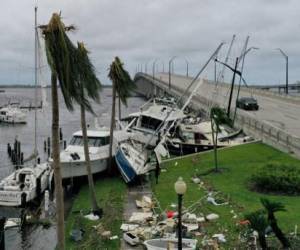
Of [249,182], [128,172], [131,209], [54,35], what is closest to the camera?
[54,35]

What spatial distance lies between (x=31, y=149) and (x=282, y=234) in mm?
49966

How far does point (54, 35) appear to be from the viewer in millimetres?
17219

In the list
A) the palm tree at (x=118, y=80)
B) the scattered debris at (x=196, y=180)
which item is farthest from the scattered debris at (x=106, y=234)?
the palm tree at (x=118, y=80)

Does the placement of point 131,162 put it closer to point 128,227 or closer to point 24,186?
point 24,186

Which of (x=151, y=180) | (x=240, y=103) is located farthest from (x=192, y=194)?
(x=240, y=103)

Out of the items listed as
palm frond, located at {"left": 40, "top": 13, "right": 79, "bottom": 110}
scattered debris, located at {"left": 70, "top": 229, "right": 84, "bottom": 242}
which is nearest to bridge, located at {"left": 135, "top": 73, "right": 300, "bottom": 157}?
scattered debris, located at {"left": 70, "top": 229, "right": 84, "bottom": 242}

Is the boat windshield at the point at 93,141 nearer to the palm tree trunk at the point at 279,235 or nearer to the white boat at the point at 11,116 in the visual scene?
the palm tree trunk at the point at 279,235

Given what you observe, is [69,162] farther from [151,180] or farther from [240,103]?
[240,103]

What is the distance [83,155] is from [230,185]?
33.6 feet

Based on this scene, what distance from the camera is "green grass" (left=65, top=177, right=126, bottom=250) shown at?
2231 centimetres

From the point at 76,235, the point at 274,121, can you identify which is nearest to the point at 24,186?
the point at 76,235

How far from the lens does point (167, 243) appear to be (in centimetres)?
1997

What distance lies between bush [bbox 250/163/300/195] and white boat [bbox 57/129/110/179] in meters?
11.0

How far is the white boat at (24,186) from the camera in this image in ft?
107
